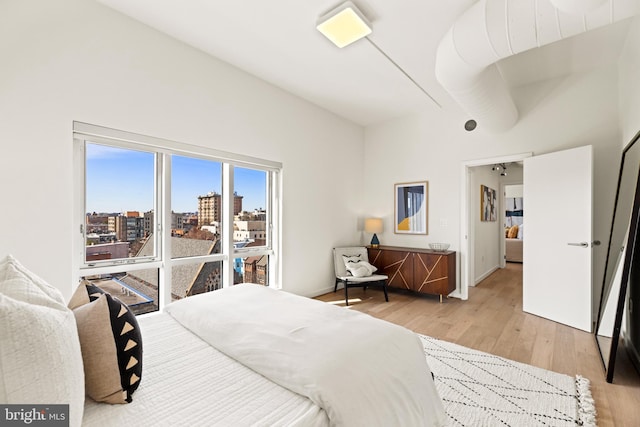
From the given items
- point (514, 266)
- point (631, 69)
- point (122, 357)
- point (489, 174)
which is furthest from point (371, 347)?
point (514, 266)

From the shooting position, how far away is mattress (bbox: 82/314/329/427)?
930mm

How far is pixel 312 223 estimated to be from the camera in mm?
4238

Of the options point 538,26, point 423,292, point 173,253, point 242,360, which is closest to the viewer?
point 242,360

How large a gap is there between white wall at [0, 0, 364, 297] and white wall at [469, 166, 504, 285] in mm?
3610

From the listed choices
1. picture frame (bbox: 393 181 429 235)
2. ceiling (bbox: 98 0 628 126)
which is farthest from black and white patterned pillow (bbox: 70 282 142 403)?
picture frame (bbox: 393 181 429 235)

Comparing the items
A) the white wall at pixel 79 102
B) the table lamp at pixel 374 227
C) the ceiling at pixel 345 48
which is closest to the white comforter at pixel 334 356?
the white wall at pixel 79 102

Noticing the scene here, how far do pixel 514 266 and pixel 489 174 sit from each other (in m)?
2.48

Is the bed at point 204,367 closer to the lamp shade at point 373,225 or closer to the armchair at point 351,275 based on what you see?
the armchair at point 351,275

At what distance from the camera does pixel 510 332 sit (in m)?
2.99

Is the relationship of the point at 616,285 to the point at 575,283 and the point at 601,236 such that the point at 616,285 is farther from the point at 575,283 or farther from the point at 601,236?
the point at 601,236

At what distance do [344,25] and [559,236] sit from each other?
3.29 m

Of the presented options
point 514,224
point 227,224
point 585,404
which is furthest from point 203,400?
point 514,224

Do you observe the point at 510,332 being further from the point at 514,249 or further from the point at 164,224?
the point at 514,249

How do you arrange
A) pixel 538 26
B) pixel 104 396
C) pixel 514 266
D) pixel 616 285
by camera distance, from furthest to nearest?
pixel 514 266, pixel 616 285, pixel 538 26, pixel 104 396
